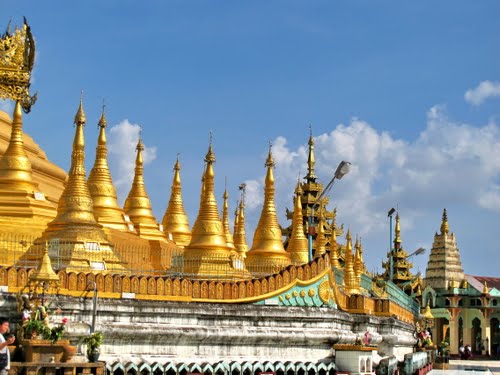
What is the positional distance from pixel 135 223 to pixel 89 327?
1582cm

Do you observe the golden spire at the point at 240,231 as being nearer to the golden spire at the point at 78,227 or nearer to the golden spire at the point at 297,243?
the golden spire at the point at 297,243

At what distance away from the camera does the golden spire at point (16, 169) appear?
3288cm

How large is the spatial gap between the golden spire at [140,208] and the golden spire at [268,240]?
5.84 meters

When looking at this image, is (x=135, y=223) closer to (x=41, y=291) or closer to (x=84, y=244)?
(x=84, y=244)

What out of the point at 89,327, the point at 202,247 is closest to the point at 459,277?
the point at 202,247

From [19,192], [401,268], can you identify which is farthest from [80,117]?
[401,268]

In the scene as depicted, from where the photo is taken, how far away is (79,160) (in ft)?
101

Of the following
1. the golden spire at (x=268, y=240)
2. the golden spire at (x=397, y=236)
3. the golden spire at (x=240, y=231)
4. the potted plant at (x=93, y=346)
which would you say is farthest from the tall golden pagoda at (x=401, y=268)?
the potted plant at (x=93, y=346)

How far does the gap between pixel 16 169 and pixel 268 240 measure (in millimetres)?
9066

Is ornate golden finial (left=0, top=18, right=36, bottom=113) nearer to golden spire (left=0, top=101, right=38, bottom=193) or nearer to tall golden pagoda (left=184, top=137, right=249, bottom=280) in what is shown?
golden spire (left=0, top=101, right=38, bottom=193)

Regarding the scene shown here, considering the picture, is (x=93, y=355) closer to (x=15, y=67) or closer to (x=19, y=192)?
(x=19, y=192)

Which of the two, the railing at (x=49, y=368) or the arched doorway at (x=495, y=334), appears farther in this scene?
the arched doorway at (x=495, y=334)

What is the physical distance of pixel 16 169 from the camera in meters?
33.2

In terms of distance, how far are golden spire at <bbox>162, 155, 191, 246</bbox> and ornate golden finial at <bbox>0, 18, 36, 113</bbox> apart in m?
8.28
